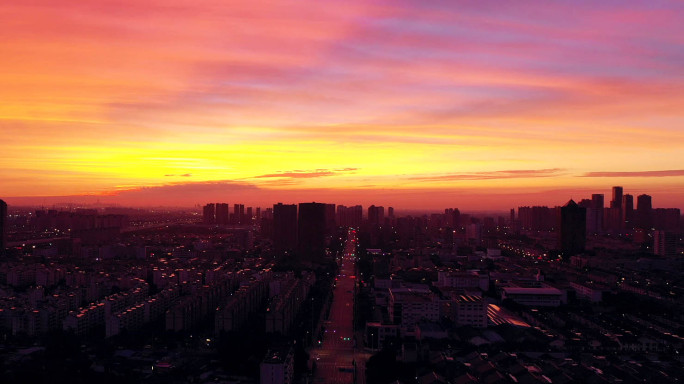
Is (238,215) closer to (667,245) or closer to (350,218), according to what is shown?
(350,218)

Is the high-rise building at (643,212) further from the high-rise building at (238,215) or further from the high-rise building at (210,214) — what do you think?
the high-rise building at (210,214)

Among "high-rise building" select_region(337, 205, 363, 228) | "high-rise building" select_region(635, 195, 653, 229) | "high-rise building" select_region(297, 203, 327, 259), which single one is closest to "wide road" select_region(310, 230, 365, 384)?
"high-rise building" select_region(297, 203, 327, 259)

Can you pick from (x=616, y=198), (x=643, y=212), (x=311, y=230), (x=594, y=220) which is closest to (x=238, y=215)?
(x=311, y=230)

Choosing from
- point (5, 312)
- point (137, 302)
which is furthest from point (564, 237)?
point (5, 312)

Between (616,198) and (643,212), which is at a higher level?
(616,198)

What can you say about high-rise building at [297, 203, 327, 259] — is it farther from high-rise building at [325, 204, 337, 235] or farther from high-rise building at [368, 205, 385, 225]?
high-rise building at [368, 205, 385, 225]
